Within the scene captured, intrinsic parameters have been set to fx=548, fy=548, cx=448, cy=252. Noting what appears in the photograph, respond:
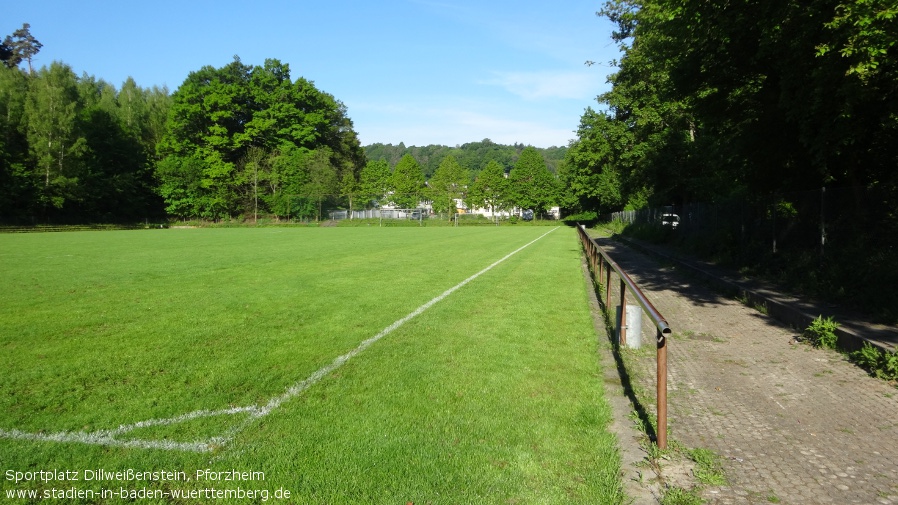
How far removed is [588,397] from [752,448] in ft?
4.48

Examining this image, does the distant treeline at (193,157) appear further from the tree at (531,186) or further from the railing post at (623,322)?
the railing post at (623,322)

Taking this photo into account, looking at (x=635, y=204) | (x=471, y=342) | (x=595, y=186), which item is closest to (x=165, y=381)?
(x=471, y=342)

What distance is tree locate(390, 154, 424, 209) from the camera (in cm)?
9094

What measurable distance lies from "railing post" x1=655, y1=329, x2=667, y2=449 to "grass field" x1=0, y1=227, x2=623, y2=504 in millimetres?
360

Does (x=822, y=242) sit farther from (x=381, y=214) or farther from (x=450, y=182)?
(x=450, y=182)

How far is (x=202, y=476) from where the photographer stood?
332 cm

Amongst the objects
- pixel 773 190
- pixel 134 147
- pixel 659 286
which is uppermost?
pixel 134 147

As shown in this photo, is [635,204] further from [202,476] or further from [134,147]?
[134,147]

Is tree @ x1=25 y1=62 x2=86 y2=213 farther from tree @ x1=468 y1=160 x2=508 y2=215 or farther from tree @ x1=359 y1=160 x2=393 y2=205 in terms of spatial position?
tree @ x1=468 y1=160 x2=508 y2=215

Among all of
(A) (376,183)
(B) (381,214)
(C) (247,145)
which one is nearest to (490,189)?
(A) (376,183)

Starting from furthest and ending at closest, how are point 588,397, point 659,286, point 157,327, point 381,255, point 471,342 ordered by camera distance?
1. point 381,255
2. point 659,286
3. point 157,327
4. point 471,342
5. point 588,397

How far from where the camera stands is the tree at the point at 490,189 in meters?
94.1

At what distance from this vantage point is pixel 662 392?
3822 mm

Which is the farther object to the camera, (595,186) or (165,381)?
(595,186)
